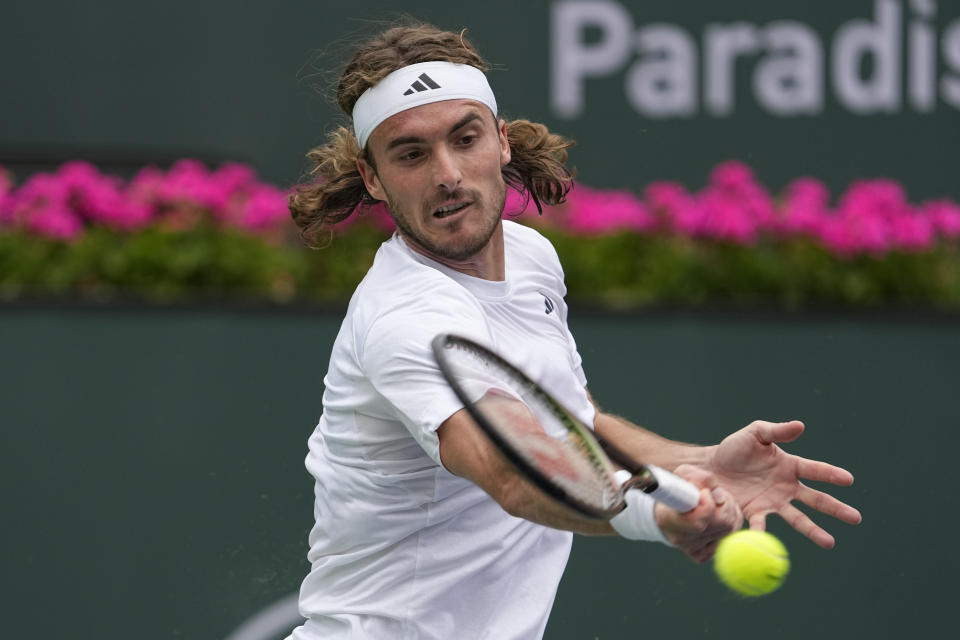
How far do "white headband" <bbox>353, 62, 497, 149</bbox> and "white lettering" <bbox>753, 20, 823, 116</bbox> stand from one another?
142 inches

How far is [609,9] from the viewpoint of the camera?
609cm

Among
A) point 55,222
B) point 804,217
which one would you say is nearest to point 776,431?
point 804,217

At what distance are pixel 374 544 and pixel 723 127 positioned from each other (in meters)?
4.07

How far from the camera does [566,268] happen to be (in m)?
5.04

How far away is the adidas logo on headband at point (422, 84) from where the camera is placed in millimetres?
2689

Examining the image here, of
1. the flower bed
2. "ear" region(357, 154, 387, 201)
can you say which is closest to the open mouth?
"ear" region(357, 154, 387, 201)

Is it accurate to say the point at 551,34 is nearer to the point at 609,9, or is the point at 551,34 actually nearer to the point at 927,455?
the point at 609,9

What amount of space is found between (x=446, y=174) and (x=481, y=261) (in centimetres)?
21

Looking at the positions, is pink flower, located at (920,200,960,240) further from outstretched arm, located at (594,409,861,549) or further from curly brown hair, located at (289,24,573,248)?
outstretched arm, located at (594,409,861,549)

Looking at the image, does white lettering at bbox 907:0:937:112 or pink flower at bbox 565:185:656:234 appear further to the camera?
white lettering at bbox 907:0:937:112

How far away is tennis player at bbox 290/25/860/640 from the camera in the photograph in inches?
Result: 97.2

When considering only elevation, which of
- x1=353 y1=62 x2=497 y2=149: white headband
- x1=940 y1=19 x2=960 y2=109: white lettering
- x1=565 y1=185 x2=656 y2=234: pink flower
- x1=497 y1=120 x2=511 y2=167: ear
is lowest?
x1=565 y1=185 x2=656 y2=234: pink flower

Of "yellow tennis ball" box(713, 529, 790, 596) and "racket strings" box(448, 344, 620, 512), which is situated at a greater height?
"racket strings" box(448, 344, 620, 512)

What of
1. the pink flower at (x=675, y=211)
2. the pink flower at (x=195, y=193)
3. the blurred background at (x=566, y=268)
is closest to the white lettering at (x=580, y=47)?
the blurred background at (x=566, y=268)
